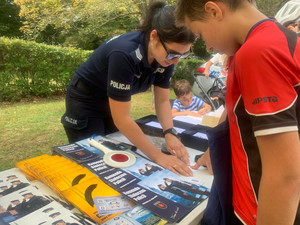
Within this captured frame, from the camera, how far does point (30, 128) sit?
Result: 464 centimetres

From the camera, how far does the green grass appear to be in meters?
3.65

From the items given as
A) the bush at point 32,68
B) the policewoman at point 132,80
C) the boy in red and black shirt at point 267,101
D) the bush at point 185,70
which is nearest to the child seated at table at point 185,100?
the policewoman at point 132,80

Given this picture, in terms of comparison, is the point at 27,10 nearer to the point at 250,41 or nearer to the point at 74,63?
the point at 74,63

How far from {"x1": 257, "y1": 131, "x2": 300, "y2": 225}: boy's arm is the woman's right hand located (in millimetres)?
641

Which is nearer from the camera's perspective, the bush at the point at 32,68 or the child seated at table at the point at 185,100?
the child seated at table at the point at 185,100

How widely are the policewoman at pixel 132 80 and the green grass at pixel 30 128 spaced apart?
213cm

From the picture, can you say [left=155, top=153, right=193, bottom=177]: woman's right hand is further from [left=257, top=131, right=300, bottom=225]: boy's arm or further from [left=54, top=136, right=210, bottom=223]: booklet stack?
[left=257, top=131, right=300, bottom=225]: boy's arm

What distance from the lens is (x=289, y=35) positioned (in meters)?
0.59

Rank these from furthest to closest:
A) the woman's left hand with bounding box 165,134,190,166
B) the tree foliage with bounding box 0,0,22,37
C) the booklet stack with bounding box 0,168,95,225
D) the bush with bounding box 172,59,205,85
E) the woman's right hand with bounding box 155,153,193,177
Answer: the tree foliage with bounding box 0,0,22,37 → the bush with bounding box 172,59,205,85 → the woman's left hand with bounding box 165,134,190,166 → the woman's right hand with bounding box 155,153,193,177 → the booklet stack with bounding box 0,168,95,225

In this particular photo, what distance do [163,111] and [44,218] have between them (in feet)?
3.68

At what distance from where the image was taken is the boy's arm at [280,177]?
0.56 meters

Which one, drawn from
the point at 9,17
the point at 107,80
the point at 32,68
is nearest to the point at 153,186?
the point at 107,80

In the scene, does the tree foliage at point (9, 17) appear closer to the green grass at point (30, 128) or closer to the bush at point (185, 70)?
the bush at point (185, 70)

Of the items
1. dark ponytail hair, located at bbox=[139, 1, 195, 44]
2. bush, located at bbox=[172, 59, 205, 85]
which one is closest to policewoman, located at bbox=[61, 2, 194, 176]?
dark ponytail hair, located at bbox=[139, 1, 195, 44]
